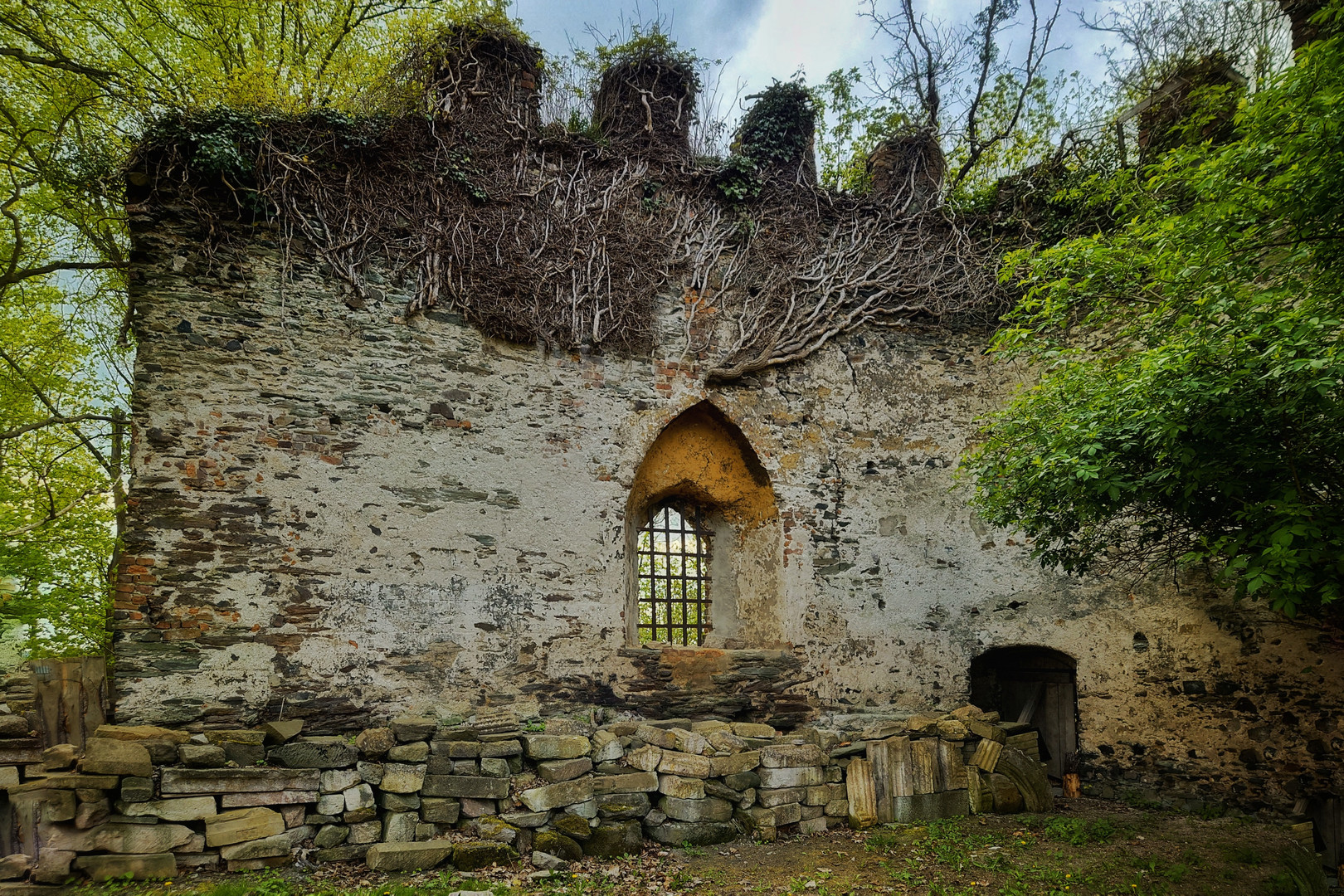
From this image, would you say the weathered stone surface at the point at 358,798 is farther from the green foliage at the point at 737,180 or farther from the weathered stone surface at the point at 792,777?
the green foliage at the point at 737,180

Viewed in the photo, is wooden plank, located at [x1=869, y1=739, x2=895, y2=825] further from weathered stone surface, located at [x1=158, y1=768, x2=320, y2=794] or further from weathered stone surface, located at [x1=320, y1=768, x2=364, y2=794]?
weathered stone surface, located at [x1=158, y1=768, x2=320, y2=794]

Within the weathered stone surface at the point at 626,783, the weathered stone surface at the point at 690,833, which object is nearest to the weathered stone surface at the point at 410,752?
the weathered stone surface at the point at 626,783

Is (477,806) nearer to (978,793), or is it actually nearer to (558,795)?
(558,795)

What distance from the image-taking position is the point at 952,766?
691 centimetres

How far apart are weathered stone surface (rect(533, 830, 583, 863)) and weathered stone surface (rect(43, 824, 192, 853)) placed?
239cm

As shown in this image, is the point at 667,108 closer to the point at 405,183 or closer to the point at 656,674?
the point at 405,183

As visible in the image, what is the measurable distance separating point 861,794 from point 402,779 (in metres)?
3.91

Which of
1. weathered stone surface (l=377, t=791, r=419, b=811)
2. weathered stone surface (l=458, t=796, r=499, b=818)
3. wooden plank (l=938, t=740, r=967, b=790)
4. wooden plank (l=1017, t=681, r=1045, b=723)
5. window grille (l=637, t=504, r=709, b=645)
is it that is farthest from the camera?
wooden plank (l=1017, t=681, r=1045, b=723)

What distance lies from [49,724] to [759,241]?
900cm

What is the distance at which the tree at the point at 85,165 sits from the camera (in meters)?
7.68

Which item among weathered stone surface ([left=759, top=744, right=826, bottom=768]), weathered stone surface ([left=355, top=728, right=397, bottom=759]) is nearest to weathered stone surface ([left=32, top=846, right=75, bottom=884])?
weathered stone surface ([left=355, top=728, right=397, bottom=759])

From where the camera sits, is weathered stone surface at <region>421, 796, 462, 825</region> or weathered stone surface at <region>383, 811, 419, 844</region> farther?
weathered stone surface at <region>421, 796, 462, 825</region>

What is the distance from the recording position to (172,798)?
199 inches

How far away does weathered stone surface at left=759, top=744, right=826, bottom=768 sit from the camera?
250 inches
